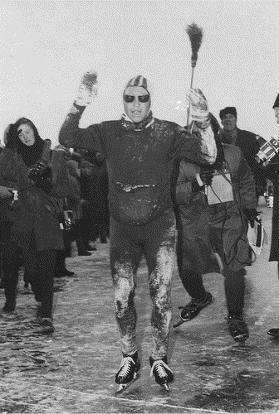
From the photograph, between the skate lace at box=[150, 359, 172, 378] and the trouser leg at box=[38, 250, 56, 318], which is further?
the trouser leg at box=[38, 250, 56, 318]

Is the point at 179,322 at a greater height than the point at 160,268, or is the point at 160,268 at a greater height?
the point at 160,268

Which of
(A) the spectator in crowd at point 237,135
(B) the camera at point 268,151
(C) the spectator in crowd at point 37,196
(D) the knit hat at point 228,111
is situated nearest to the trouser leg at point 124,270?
(B) the camera at point 268,151

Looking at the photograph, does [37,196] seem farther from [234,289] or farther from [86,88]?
[86,88]

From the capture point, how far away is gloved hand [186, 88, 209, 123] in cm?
434

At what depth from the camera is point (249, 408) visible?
4031 millimetres

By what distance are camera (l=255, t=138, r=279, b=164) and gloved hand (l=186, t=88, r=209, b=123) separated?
4.81 ft

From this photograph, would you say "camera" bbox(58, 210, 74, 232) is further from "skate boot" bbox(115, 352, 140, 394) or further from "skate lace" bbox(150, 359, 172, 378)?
"skate lace" bbox(150, 359, 172, 378)

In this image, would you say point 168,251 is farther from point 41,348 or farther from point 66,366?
point 41,348

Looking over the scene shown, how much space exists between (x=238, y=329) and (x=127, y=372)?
1.43 metres

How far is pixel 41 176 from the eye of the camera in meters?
6.47

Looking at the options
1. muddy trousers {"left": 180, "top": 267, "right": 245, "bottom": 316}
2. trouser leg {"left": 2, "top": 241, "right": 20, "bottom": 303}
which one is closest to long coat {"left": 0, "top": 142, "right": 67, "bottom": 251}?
trouser leg {"left": 2, "top": 241, "right": 20, "bottom": 303}

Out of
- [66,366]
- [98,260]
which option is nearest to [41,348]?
[66,366]

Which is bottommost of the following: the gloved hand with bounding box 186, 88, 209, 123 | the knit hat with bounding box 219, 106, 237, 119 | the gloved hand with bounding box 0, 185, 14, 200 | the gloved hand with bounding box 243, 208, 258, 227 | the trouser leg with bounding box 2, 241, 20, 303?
the trouser leg with bounding box 2, 241, 20, 303

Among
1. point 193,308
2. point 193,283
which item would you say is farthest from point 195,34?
point 193,308
